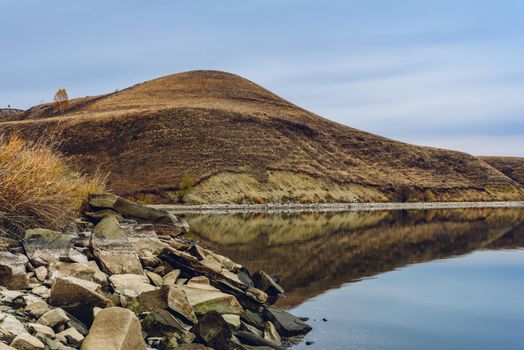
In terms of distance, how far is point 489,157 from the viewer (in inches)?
7003

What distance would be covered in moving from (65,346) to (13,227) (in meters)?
5.79

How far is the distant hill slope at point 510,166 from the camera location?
531 ft

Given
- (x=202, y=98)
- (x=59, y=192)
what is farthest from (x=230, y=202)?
(x=59, y=192)

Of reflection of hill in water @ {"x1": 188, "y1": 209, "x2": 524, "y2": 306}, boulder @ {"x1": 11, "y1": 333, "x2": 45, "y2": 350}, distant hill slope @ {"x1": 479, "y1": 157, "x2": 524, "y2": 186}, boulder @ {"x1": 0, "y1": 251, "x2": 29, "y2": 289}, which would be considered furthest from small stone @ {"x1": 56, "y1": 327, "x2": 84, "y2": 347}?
distant hill slope @ {"x1": 479, "y1": 157, "x2": 524, "y2": 186}

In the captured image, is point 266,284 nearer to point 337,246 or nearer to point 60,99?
point 337,246

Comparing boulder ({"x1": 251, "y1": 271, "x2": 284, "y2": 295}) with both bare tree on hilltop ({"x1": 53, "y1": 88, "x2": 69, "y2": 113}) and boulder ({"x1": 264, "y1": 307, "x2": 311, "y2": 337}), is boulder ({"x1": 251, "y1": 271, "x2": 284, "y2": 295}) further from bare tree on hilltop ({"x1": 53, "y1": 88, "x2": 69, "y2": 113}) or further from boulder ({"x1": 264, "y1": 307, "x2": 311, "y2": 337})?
bare tree on hilltop ({"x1": 53, "y1": 88, "x2": 69, "y2": 113})

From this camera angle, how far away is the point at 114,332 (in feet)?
31.9

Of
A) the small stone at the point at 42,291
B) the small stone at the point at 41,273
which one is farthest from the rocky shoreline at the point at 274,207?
the small stone at the point at 42,291

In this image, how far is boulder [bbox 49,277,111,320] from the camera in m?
11.2

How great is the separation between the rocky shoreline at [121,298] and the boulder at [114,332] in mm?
16

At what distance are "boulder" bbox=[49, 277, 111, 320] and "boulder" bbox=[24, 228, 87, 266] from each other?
205 cm

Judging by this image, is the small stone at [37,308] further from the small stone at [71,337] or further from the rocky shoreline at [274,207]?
the rocky shoreline at [274,207]

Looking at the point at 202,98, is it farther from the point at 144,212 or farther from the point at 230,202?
the point at 144,212

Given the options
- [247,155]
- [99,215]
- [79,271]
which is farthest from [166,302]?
[247,155]
